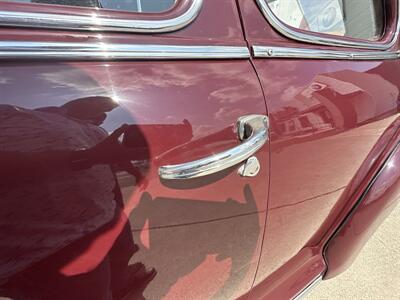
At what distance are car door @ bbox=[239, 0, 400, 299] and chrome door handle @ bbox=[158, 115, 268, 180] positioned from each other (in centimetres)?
8

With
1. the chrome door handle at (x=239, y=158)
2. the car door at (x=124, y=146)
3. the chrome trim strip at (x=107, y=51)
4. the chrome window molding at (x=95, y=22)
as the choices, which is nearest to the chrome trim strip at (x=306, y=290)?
the car door at (x=124, y=146)

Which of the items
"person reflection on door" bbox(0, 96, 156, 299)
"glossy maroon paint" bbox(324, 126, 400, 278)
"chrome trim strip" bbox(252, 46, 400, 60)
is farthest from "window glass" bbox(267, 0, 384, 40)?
"person reflection on door" bbox(0, 96, 156, 299)

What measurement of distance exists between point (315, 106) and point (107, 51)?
741 mm

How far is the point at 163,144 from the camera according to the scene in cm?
97

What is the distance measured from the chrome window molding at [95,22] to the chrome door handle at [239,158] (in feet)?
1.02

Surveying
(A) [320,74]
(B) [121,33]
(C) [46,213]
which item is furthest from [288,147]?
(C) [46,213]

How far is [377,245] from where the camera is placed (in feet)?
8.96

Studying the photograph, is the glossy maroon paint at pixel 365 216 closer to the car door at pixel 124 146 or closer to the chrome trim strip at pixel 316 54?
the chrome trim strip at pixel 316 54

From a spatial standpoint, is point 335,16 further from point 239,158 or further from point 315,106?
point 239,158

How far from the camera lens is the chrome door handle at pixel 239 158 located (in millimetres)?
1001

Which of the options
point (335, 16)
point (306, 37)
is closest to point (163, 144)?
point (306, 37)

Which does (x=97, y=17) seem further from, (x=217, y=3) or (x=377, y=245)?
(x=377, y=245)

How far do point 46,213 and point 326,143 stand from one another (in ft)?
3.26

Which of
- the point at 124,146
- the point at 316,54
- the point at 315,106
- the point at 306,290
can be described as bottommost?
the point at 306,290
